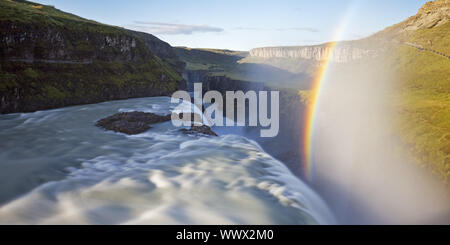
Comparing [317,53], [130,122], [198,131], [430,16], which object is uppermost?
[430,16]

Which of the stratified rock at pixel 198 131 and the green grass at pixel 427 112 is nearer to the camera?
the green grass at pixel 427 112

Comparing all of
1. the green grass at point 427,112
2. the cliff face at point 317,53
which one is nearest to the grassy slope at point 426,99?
the green grass at point 427,112

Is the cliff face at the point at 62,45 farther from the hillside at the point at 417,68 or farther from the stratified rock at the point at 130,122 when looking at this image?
the hillside at the point at 417,68

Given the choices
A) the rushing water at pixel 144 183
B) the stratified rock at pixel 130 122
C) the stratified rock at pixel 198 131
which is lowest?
the rushing water at pixel 144 183

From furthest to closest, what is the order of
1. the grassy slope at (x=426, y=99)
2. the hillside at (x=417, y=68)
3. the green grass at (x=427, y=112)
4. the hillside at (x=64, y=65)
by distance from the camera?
the hillside at (x=64, y=65) → the hillside at (x=417, y=68) → the grassy slope at (x=426, y=99) → the green grass at (x=427, y=112)
